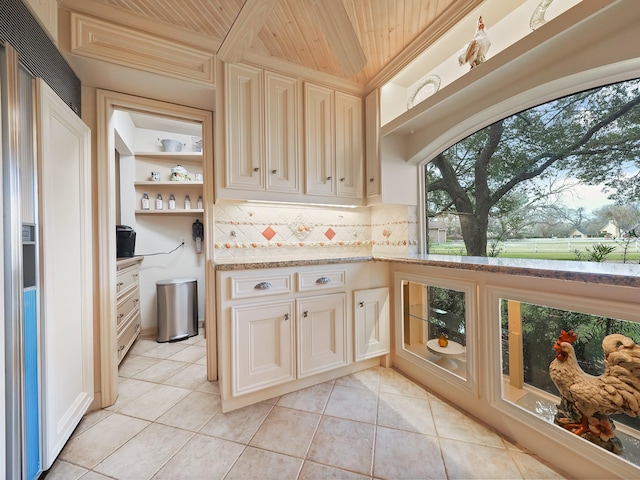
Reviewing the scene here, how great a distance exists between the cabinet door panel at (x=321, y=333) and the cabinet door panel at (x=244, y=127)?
1.00m

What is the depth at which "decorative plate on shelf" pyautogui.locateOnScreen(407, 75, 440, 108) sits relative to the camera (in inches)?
80.4

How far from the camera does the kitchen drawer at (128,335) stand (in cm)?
212

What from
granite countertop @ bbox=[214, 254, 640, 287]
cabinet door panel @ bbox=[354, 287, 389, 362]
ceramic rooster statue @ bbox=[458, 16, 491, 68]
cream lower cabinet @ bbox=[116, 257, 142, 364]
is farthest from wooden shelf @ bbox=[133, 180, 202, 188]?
ceramic rooster statue @ bbox=[458, 16, 491, 68]

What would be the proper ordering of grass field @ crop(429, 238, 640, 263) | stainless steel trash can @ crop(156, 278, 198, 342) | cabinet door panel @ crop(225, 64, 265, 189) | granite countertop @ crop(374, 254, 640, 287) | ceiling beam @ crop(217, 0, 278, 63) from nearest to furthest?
ceiling beam @ crop(217, 0, 278, 63) → granite countertop @ crop(374, 254, 640, 287) → grass field @ crop(429, 238, 640, 263) → cabinet door panel @ crop(225, 64, 265, 189) → stainless steel trash can @ crop(156, 278, 198, 342)

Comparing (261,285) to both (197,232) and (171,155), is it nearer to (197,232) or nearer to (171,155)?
(197,232)

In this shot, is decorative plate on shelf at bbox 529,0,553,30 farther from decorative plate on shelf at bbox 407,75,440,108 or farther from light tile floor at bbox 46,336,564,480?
light tile floor at bbox 46,336,564,480

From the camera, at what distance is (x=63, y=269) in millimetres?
1302

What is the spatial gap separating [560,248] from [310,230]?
5.90ft

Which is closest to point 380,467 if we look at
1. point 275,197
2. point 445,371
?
point 445,371

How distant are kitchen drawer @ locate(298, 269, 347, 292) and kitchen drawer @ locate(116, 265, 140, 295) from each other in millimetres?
1579

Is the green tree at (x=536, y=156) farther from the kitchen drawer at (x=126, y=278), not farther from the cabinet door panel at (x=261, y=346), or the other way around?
the kitchen drawer at (x=126, y=278)

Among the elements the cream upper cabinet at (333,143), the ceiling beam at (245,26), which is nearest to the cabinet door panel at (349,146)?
the cream upper cabinet at (333,143)

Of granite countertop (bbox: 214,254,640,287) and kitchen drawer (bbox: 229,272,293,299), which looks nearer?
granite countertop (bbox: 214,254,640,287)

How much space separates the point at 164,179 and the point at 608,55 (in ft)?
12.7
